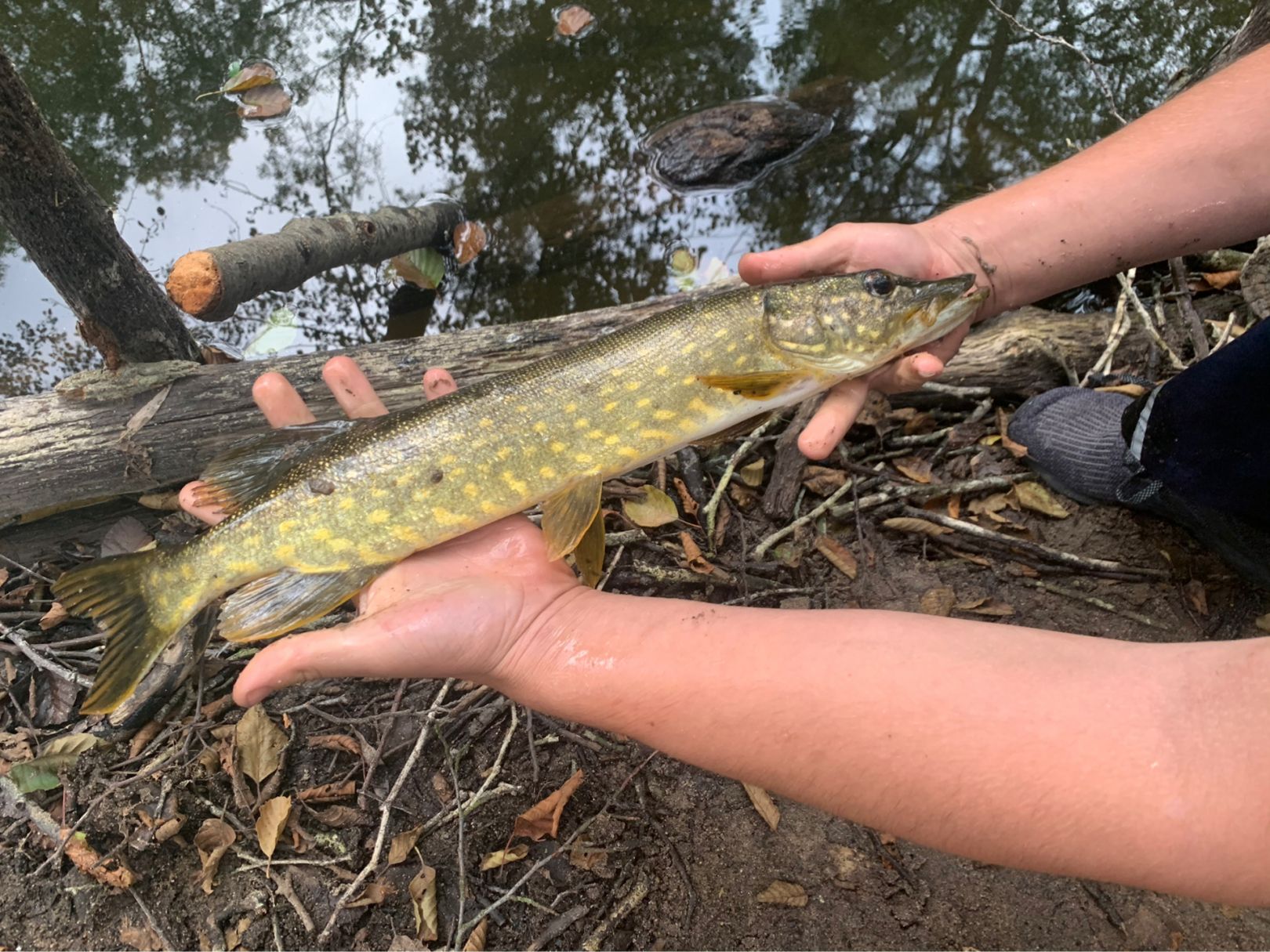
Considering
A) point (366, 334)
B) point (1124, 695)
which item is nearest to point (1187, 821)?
point (1124, 695)

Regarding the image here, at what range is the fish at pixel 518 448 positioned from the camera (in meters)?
2.22

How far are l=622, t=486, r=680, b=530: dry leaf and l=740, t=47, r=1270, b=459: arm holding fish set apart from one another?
0.89 metres

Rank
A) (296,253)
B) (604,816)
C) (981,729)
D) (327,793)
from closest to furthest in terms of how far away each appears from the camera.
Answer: (981,729) → (604,816) → (327,793) → (296,253)

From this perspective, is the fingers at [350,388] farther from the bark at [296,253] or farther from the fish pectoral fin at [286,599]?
the bark at [296,253]

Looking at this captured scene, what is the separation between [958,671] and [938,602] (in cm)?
154

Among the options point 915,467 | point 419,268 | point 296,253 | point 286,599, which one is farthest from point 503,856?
point 419,268

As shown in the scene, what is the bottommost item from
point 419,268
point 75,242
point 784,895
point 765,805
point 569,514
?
point 784,895

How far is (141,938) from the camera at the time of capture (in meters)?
2.31

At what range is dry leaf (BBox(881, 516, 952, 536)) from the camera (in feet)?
9.68

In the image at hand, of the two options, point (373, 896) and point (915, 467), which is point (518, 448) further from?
point (915, 467)

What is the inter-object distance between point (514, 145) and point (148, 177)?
2.75 metres

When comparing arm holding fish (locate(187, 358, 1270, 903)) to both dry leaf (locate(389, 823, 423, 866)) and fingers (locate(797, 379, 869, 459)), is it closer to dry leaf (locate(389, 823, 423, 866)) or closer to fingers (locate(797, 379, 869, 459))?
fingers (locate(797, 379, 869, 459))

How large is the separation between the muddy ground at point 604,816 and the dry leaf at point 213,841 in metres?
0.02

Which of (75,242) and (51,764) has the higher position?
(75,242)
